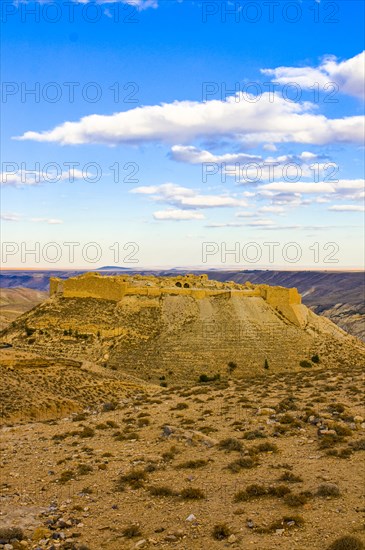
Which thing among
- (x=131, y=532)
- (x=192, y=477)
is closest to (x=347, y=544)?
(x=131, y=532)

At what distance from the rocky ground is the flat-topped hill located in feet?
62.9

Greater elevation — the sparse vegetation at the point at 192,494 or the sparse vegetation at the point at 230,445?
the sparse vegetation at the point at 192,494

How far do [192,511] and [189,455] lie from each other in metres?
3.40

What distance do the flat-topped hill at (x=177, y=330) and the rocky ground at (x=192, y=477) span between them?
62.9 ft

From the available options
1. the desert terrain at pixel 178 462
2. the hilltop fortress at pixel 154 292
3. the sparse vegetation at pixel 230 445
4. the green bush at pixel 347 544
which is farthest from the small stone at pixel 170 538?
the hilltop fortress at pixel 154 292

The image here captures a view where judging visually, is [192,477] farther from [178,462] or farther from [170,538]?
[170,538]

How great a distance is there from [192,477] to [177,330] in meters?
29.4

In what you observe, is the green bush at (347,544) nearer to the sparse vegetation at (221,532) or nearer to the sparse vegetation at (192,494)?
the sparse vegetation at (221,532)

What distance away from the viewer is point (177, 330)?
1612 inches

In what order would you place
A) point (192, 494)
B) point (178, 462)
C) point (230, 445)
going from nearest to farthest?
point (192, 494) < point (178, 462) < point (230, 445)

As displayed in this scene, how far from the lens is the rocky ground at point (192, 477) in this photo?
8859 millimetres

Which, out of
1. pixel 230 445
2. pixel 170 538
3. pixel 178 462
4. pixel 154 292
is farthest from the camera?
pixel 154 292

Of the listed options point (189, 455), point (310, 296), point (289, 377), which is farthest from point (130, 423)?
point (310, 296)

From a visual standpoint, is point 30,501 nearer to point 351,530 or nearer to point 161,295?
point 351,530
